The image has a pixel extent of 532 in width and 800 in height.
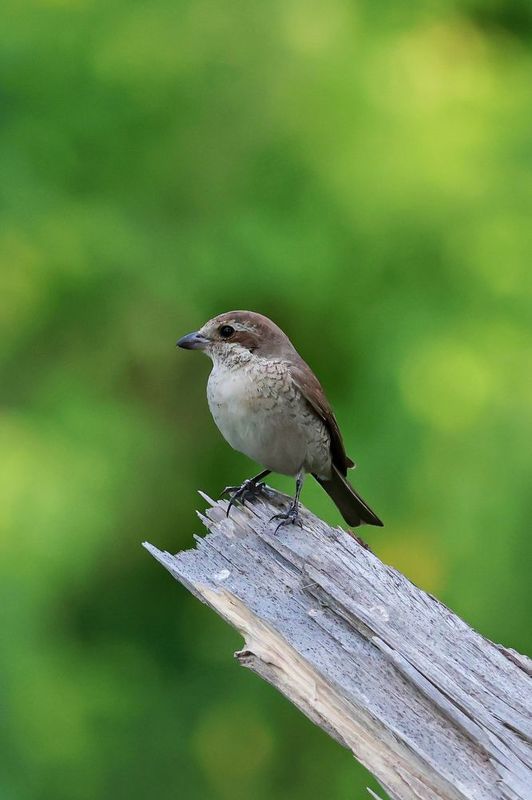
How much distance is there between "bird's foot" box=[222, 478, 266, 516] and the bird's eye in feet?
1.69

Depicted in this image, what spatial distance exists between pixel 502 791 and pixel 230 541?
1.31 m

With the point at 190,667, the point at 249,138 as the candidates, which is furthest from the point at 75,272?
the point at 190,667

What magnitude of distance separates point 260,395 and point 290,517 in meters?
0.57

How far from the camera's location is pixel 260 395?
416 cm

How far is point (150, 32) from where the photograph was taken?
5441 millimetres

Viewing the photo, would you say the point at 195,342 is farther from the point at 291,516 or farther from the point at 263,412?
the point at 291,516

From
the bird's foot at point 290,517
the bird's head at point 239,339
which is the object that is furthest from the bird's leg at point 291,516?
the bird's head at point 239,339

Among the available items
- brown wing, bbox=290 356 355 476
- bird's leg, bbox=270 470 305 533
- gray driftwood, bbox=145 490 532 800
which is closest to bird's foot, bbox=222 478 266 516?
bird's leg, bbox=270 470 305 533

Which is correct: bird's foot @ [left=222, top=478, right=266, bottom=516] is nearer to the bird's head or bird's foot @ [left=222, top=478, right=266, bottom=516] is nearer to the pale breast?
the pale breast

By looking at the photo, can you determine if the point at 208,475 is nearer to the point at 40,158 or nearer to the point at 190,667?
the point at 190,667

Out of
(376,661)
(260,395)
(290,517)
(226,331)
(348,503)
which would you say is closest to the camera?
(376,661)

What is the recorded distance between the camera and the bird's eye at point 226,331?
4250mm

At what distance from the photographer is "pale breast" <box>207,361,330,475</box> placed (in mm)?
4156

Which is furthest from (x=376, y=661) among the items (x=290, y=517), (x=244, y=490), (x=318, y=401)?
(x=318, y=401)
